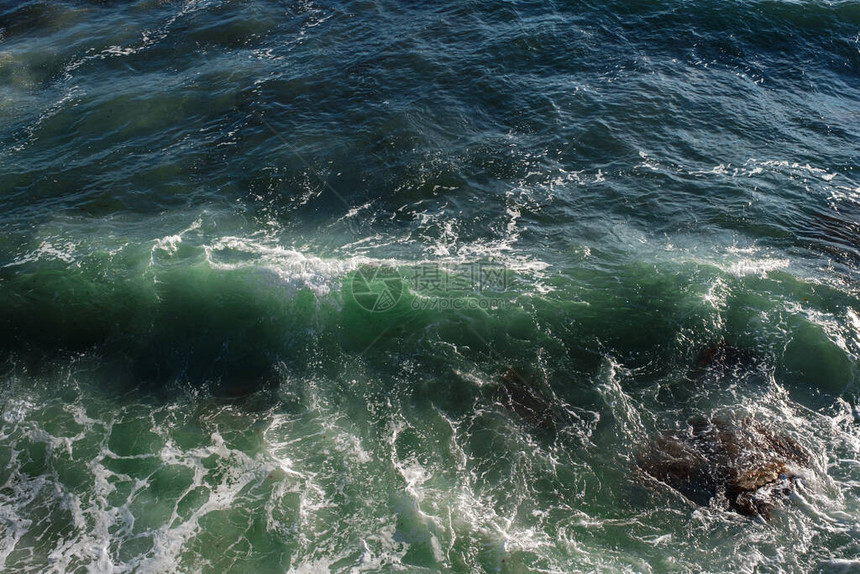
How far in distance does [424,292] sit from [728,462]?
953 centimetres

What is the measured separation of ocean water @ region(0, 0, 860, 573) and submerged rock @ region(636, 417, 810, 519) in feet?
1.20

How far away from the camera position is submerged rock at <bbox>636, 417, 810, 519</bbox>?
500 inches

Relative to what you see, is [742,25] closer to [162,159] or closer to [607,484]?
[607,484]

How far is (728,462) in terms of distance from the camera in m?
13.3

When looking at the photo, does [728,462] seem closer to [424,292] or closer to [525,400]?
[525,400]

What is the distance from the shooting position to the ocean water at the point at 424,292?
12492mm

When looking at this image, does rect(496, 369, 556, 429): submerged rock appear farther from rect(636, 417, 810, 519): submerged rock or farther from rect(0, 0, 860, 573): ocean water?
rect(636, 417, 810, 519): submerged rock

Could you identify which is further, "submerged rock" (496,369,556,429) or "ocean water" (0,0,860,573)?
"submerged rock" (496,369,556,429)

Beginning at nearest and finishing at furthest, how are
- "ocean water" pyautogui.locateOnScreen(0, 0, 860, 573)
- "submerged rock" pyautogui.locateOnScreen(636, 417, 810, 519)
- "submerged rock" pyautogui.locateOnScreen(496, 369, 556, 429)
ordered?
"ocean water" pyautogui.locateOnScreen(0, 0, 860, 573), "submerged rock" pyautogui.locateOnScreen(636, 417, 810, 519), "submerged rock" pyautogui.locateOnScreen(496, 369, 556, 429)

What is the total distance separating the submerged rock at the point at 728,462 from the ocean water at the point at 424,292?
367 mm

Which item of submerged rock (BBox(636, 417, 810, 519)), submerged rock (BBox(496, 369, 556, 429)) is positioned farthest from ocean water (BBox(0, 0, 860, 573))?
submerged rock (BBox(636, 417, 810, 519))

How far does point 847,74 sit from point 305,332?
29.6 metres

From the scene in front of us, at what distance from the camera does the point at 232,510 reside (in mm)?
12695

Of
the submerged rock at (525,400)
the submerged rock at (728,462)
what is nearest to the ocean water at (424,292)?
the submerged rock at (525,400)
